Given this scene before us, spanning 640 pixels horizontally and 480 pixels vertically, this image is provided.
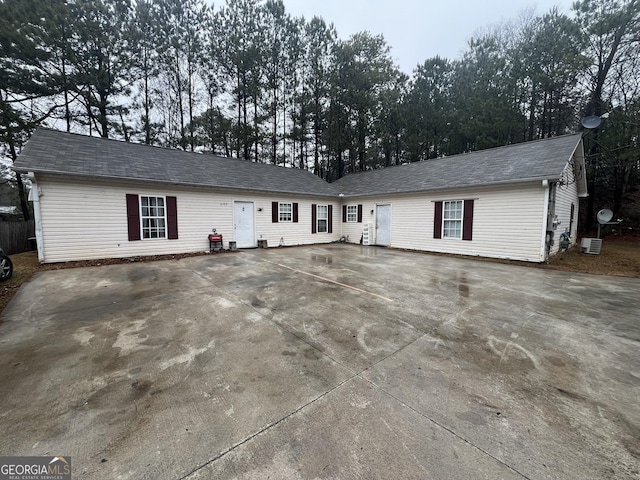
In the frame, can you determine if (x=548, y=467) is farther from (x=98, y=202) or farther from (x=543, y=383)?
(x=98, y=202)

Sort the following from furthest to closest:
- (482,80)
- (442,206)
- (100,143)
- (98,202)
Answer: (482,80), (442,206), (100,143), (98,202)

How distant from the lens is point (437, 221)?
10.9m

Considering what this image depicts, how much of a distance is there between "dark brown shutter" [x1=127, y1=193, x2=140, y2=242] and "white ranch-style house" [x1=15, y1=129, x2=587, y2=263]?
3 cm

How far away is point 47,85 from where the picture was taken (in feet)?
42.4

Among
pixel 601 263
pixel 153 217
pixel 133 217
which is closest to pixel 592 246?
pixel 601 263

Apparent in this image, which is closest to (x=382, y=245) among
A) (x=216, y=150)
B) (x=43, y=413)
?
(x=43, y=413)

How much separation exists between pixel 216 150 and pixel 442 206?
16.2 m

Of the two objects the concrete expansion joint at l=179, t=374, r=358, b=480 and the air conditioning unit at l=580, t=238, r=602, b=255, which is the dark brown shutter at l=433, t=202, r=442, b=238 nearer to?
the air conditioning unit at l=580, t=238, r=602, b=255

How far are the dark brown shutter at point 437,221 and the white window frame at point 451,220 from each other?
12cm

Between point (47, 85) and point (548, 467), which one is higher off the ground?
point (47, 85)

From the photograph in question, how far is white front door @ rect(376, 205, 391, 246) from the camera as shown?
→ 42.1 ft

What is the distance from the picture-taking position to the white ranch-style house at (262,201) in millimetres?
7926

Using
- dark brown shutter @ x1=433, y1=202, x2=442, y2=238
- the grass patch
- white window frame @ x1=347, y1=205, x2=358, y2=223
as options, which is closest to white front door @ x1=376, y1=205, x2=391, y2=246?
white window frame @ x1=347, y1=205, x2=358, y2=223

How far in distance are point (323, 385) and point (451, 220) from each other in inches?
396
